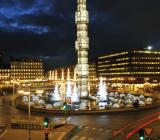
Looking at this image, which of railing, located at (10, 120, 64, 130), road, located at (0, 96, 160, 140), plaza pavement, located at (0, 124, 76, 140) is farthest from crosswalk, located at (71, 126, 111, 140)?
railing, located at (10, 120, 64, 130)

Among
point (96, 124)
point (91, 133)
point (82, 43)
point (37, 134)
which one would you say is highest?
point (82, 43)

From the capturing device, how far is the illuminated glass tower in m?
88.8

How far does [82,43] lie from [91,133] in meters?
51.5

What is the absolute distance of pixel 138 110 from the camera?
6353 centimetres

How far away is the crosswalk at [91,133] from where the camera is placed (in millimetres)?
37362

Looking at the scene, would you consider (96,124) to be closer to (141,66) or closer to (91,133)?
(91,133)

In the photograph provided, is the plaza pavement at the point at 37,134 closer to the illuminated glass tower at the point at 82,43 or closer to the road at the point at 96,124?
the road at the point at 96,124

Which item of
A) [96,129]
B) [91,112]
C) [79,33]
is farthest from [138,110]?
[79,33]

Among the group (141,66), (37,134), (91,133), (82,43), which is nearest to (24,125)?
(37,134)

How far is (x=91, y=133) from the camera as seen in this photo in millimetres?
40031

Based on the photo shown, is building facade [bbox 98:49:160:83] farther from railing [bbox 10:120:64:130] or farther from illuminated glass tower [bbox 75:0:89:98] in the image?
railing [bbox 10:120:64:130]

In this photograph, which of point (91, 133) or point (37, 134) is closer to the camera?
point (37, 134)

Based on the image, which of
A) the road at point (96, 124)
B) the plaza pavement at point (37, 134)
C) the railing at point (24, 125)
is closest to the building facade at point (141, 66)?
the road at point (96, 124)

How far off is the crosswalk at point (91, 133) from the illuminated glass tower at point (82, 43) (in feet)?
153
